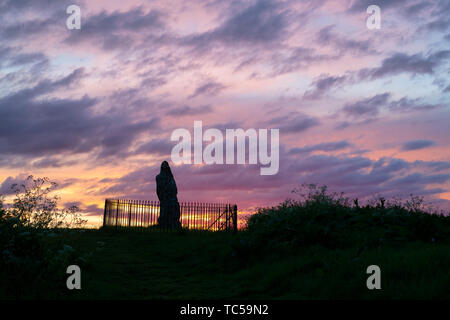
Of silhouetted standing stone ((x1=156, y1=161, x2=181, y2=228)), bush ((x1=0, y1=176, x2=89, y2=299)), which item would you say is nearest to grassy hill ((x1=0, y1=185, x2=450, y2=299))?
bush ((x1=0, y1=176, x2=89, y2=299))

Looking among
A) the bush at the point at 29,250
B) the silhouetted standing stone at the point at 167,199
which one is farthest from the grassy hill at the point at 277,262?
Answer: the silhouetted standing stone at the point at 167,199

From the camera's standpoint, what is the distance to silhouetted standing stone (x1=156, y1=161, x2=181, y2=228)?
2600 centimetres

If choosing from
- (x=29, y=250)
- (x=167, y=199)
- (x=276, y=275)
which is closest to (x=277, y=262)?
(x=276, y=275)

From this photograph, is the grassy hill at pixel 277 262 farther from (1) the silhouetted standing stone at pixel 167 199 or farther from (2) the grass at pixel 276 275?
(1) the silhouetted standing stone at pixel 167 199

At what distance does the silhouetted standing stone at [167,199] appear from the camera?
2600cm

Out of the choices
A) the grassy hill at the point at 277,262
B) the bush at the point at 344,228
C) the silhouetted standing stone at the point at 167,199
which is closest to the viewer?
the grassy hill at the point at 277,262

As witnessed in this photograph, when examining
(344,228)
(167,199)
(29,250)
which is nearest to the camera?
(29,250)

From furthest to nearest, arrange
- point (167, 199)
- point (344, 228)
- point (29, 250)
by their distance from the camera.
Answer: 1. point (167, 199)
2. point (344, 228)
3. point (29, 250)

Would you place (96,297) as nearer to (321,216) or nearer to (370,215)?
(321,216)

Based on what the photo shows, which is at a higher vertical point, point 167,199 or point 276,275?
point 167,199

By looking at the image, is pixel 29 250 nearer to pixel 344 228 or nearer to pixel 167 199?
pixel 344 228

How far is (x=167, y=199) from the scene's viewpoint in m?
26.5

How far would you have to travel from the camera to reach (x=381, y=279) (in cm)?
752

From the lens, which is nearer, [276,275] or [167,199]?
[276,275]
